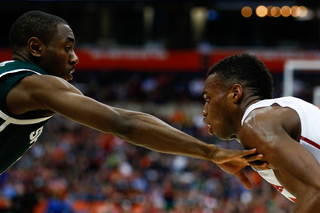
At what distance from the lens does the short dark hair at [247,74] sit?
108 inches

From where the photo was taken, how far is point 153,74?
19.7 meters

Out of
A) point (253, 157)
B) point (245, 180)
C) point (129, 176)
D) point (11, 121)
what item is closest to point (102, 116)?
point (11, 121)

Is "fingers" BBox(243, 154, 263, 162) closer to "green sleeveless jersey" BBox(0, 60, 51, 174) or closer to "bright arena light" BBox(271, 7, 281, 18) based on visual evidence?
"green sleeveless jersey" BBox(0, 60, 51, 174)

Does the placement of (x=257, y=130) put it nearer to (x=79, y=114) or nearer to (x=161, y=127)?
(x=161, y=127)

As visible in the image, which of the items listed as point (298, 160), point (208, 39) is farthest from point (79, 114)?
point (208, 39)

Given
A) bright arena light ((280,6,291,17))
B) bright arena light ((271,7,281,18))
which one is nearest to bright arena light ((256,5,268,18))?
bright arena light ((271,7,281,18))

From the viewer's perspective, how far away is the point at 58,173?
13477mm

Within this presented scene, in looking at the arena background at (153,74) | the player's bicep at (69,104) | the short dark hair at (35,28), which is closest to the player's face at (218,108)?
the player's bicep at (69,104)

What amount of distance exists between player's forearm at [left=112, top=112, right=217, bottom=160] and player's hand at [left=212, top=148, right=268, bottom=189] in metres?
0.15

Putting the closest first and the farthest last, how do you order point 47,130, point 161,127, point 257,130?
point 257,130, point 161,127, point 47,130

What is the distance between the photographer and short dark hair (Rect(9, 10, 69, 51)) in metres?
2.76

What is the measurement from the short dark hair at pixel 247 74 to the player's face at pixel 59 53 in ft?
3.63

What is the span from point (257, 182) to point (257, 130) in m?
10.7

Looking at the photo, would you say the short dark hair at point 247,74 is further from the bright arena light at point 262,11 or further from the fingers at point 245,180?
the bright arena light at point 262,11
